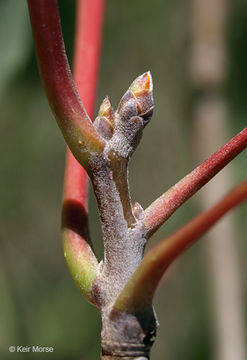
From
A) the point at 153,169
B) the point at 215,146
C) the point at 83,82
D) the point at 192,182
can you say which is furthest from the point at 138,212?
the point at 153,169

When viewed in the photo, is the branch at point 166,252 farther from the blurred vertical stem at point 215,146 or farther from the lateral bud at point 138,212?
the blurred vertical stem at point 215,146

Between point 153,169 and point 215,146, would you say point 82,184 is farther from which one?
point 153,169

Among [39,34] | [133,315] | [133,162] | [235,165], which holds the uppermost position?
[39,34]

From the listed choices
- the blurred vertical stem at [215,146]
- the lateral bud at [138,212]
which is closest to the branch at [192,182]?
the lateral bud at [138,212]

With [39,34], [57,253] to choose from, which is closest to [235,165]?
[39,34]

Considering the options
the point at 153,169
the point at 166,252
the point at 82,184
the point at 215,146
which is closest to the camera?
the point at 166,252

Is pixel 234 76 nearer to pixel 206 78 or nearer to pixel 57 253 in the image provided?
pixel 206 78
